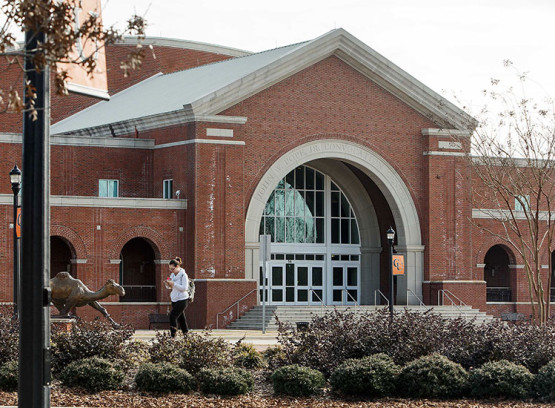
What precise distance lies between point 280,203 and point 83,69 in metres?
37.9

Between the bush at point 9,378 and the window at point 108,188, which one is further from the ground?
the window at point 108,188

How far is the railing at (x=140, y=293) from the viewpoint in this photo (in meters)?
45.0

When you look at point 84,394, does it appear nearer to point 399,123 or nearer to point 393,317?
point 393,317

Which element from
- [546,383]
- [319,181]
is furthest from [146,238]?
[546,383]

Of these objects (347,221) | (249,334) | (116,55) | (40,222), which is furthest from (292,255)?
(40,222)

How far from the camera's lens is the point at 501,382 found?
674 inches

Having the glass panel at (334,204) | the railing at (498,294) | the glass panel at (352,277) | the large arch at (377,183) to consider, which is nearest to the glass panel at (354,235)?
the glass panel at (334,204)

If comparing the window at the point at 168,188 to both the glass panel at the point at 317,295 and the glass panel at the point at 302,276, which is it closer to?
the glass panel at the point at 302,276

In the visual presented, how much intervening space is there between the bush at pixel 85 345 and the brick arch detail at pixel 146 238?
2337 cm

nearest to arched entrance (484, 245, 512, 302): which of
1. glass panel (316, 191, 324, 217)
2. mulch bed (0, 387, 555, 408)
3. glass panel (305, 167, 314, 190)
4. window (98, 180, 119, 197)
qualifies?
glass panel (316, 191, 324, 217)

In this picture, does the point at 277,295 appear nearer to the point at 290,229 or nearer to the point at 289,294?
the point at 289,294

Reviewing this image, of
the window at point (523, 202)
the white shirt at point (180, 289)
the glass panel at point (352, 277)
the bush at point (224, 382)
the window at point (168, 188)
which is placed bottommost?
the bush at point (224, 382)

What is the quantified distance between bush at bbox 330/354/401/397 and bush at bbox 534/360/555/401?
2.24 m

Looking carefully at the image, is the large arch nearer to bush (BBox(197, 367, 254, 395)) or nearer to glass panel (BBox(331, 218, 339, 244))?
glass panel (BBox(331, 218, 339, 244))
